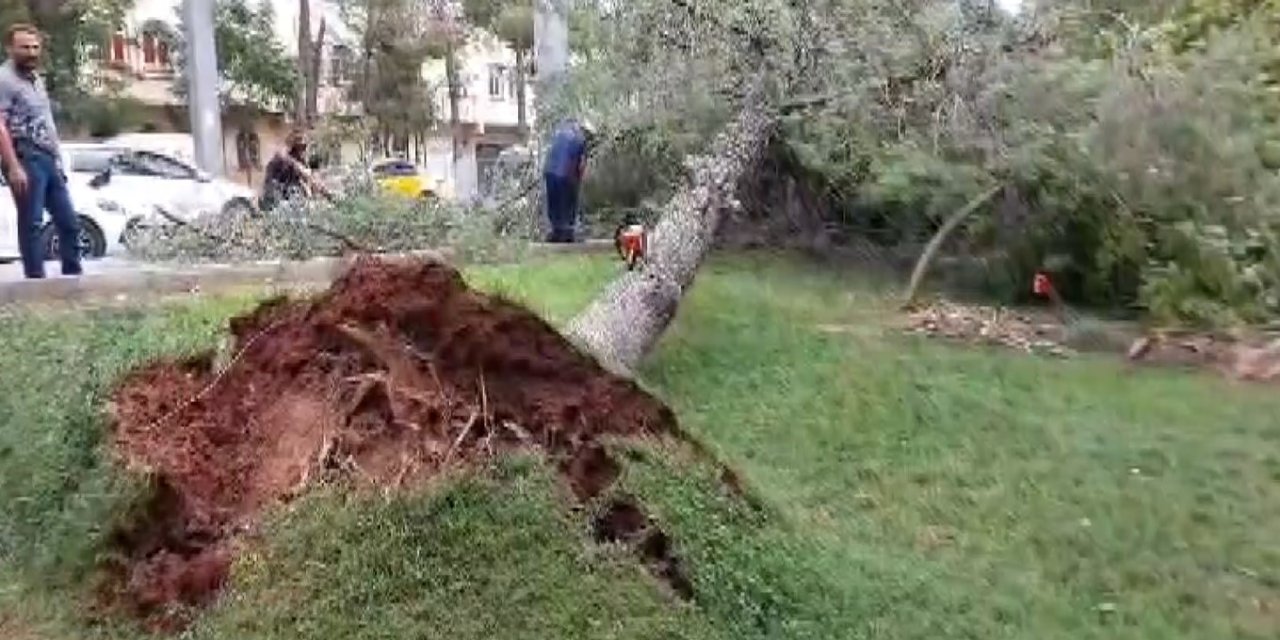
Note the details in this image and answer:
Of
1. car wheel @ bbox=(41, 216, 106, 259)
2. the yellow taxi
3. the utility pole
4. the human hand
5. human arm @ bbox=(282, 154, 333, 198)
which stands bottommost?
A: car wheel @ bbox=(41, 216, 106, 259)

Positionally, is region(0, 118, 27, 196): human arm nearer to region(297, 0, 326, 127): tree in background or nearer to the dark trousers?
the dark trousers

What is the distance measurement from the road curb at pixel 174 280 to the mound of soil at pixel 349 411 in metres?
2.70

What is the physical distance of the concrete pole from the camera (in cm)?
2170

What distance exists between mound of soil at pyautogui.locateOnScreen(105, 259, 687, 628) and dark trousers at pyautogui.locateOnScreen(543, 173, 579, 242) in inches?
328

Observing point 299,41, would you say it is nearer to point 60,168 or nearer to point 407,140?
point 407,140

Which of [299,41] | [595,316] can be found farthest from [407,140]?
[595,316]

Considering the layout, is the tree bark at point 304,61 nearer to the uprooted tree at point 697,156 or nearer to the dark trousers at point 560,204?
the dark trousers at point 560,204

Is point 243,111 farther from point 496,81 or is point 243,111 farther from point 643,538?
point 643,538

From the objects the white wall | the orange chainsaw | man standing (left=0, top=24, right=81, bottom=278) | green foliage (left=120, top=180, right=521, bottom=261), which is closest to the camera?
man standing (left=0, top=24, right=81, bottom=278)

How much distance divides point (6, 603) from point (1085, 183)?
876cm

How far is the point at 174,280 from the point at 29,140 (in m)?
1.45

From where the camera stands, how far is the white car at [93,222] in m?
14.5

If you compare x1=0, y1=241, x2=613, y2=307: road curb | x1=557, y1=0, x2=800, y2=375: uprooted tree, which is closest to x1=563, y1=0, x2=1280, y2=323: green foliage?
x1=557, y1=0, x2=800, y2=375: uprooted tree

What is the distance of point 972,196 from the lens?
12195 millimetres
